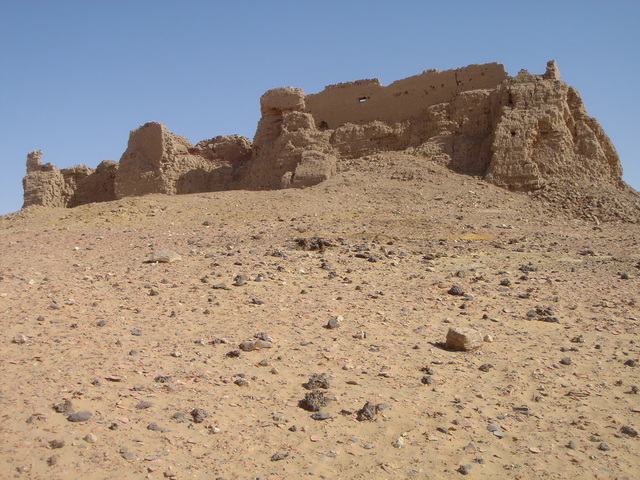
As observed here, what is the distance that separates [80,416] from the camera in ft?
12.8

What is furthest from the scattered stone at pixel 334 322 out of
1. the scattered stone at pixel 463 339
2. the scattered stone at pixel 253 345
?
the scattered stone at pixel 463 339

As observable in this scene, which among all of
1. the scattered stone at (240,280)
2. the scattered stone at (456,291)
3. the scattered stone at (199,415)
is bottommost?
the scattered stone at (199,415)

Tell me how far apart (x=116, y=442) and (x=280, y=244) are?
20.0 ft

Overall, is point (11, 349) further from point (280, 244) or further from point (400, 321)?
point (280, 244)

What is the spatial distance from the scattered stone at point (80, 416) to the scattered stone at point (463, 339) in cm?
290

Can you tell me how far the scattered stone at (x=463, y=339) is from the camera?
5324 mm

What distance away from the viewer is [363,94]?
1781cm

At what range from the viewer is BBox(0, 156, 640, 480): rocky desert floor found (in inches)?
147

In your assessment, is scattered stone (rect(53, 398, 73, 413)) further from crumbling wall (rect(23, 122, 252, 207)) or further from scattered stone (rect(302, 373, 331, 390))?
crumbling wall (rect(23, 122, 252, 207))

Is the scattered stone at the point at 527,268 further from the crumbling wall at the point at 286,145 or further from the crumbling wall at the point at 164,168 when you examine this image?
the crumbling wall at the point at 164,168

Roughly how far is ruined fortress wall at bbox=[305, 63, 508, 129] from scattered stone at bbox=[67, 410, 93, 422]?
575 inches

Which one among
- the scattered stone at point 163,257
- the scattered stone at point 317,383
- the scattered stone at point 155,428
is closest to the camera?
the scattered stone at point 155,428

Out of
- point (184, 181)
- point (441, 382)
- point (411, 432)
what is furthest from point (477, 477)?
point (184, 181)

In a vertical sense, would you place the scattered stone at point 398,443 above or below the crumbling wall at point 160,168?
below
